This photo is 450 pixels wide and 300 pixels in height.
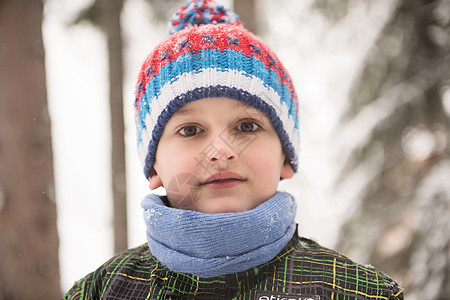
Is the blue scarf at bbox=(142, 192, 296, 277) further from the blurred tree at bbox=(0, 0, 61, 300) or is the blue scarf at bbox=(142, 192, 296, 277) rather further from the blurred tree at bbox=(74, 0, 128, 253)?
the blurred tree at bbox=(74, 0, 128, 253)

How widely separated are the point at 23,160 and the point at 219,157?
10.5 feet

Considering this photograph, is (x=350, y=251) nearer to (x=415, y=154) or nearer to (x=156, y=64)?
(x=415, y=154)

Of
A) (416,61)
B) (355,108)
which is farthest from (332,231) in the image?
(416,61)

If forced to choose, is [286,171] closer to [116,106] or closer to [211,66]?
[211,66]

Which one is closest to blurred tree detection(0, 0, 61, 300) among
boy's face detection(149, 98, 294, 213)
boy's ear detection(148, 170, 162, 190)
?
boy's ear detection(148, 170, 162, 190)

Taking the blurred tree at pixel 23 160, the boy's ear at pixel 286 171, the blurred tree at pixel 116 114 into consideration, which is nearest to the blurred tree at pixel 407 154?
the boy's ear at pixel 286 171

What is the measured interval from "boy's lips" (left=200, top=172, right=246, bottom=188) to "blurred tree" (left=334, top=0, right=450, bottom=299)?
129 inches

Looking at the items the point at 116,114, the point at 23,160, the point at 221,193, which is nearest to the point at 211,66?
the point at 221,193

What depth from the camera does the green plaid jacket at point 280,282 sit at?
1.47 m

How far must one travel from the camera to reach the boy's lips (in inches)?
59.7

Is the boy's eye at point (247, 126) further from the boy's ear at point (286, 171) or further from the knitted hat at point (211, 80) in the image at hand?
the boy's ear at point (286, 171)

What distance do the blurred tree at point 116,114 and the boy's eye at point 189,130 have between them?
449cm

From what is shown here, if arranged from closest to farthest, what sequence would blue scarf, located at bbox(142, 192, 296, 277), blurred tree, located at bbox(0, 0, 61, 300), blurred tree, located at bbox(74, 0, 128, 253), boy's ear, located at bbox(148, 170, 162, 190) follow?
blue scarf, located at bbox(142, 192, 296, 277) → boy's ear, located at bbox(148, 170, 162, 190) → blurred tree, located at bbox(0, 0, 61, 300) → blurred tree, located at bbox(74, 0, 128, 253)

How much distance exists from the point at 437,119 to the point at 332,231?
194 centimetres
